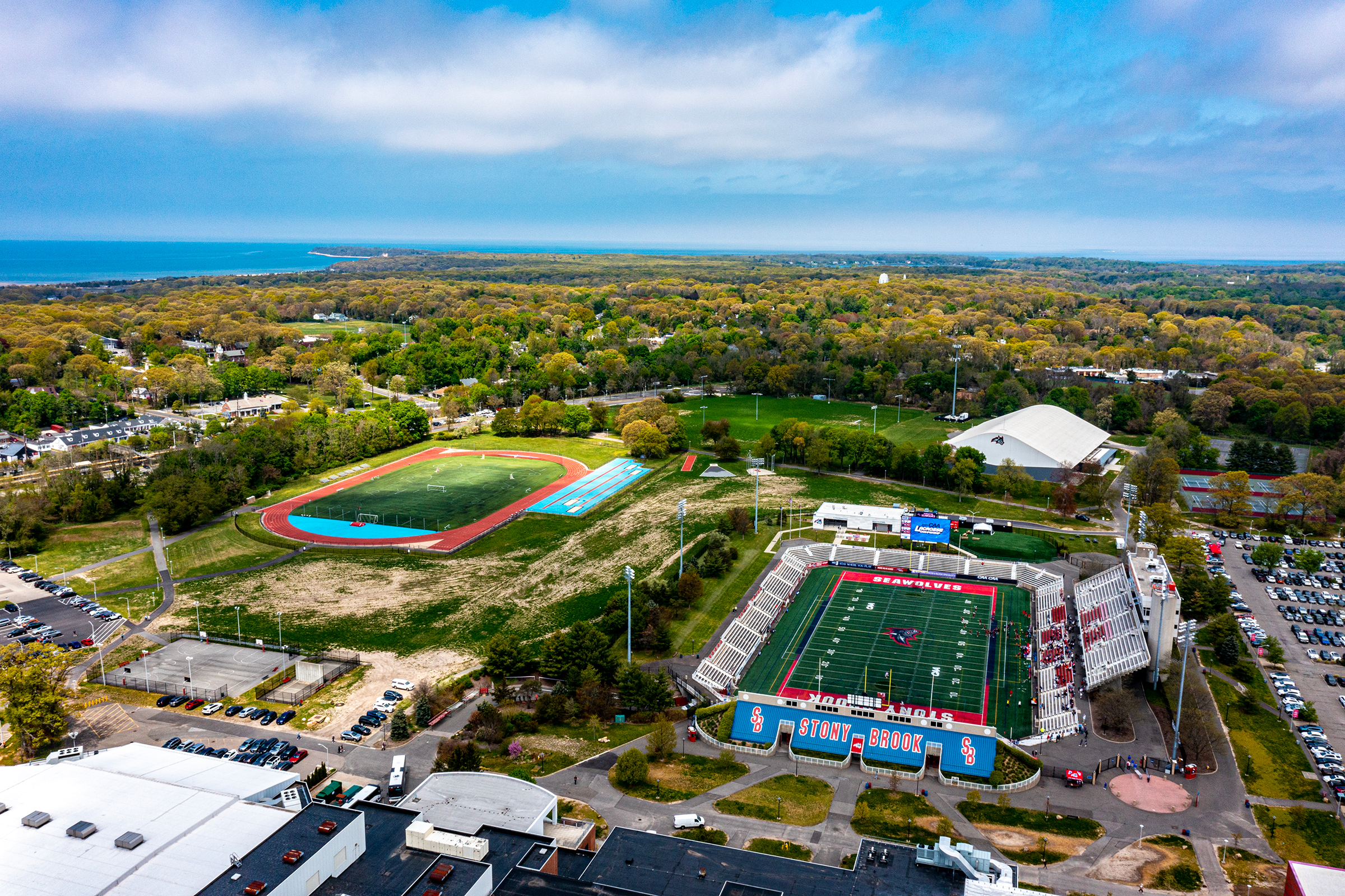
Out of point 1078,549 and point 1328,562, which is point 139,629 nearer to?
point 1078,549

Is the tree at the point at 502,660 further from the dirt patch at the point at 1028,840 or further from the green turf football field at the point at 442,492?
the green turf football field at the point at 442,492

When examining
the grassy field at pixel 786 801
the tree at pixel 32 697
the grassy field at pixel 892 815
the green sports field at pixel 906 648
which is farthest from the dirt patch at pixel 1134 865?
the tree at pixel 32 697

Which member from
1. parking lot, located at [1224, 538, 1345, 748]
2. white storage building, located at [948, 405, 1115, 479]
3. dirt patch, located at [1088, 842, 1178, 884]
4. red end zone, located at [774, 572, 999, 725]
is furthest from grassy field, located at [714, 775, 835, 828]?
white storage building, located at [948, 405, 1115, 479]

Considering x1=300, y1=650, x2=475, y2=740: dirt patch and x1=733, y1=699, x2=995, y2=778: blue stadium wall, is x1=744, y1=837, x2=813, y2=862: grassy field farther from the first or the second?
x1=300, y1=650, x2=475, y2=740: dirt patch

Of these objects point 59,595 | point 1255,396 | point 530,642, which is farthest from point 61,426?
point 1255,396

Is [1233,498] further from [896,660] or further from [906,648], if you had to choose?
[896,660]

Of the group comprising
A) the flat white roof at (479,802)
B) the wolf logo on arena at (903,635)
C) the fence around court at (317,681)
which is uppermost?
the flat white roof at (479,802)
